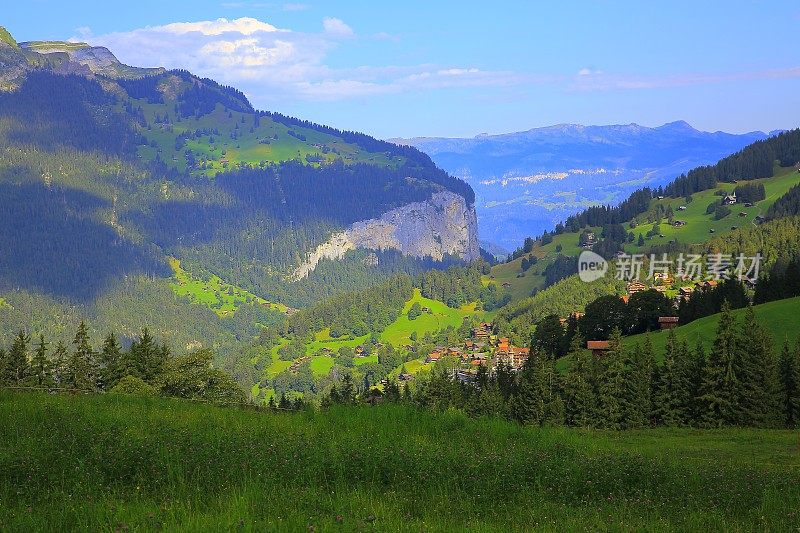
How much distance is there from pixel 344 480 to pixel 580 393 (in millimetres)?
39801

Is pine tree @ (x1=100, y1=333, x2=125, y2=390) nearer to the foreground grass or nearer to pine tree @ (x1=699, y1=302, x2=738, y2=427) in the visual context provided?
the foreground grass

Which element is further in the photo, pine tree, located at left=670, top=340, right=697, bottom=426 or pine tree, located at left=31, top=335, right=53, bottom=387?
pine tree, located at left=670, top=340, right=697, bottom=426

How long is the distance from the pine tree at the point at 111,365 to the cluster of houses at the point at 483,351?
276 feet

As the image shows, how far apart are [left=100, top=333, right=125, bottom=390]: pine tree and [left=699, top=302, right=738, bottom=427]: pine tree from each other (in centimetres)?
3424

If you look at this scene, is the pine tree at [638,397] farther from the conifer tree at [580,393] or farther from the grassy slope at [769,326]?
the grassy slope at [769,326]

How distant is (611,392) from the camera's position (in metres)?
51.6

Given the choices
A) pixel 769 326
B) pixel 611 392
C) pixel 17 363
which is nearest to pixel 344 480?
pixel 611 392

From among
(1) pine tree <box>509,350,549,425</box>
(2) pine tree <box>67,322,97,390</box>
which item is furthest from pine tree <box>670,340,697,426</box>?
(2) pine tree <box>67,322,97,390</box>

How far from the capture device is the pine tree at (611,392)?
167 feet

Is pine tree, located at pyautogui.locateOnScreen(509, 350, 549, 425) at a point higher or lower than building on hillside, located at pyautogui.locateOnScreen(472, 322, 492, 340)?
lower

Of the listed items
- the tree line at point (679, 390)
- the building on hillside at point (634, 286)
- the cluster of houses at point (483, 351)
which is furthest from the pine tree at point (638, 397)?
the building on hillside at point (634, 286)

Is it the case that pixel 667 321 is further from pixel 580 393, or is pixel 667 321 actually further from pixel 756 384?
pixel 756 384

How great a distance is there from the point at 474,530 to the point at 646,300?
94018 mm

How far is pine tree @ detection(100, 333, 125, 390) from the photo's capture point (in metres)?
47.9
